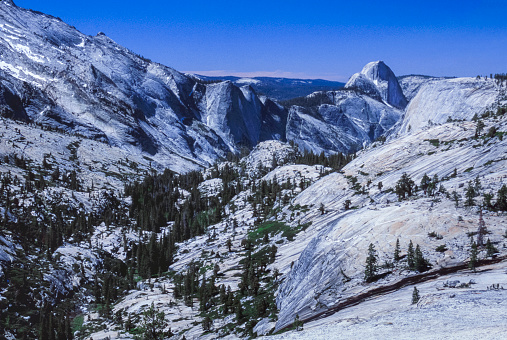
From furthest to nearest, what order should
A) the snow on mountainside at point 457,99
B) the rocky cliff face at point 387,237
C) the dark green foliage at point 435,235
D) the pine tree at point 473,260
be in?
the snow on mountainside at point 457,99
the dark green foliage at point 435,235
the rocky cliff face at point 387,237
the pine tree at point 473,260

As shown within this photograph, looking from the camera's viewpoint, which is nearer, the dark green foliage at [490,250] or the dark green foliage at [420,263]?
the dark green foliage at [490,250]

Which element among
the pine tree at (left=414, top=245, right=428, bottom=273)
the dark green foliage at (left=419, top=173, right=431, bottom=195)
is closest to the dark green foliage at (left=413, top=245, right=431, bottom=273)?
the pine tree at (left=414, top=245, right=428, bottom=273)

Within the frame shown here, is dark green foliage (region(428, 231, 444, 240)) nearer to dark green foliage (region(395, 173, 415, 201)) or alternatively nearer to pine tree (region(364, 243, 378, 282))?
pine tree (region(364, 243, 378, 282))

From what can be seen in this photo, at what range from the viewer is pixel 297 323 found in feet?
105

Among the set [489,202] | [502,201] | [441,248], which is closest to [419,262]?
[441,248]

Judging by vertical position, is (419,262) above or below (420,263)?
above

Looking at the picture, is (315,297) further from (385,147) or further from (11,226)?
(11,226)

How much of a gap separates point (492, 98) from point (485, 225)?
5652 inches

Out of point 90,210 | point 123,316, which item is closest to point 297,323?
point 123,316

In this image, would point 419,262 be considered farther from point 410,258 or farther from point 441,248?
point 441,248

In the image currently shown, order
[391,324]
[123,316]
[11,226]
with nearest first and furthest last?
[391,324]
[123,316]
[11,226]

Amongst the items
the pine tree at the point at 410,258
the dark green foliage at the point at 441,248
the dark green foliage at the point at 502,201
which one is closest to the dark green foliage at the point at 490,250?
the dark green foliage at the point at 441,248

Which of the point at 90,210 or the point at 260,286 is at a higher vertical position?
the point at 90,210

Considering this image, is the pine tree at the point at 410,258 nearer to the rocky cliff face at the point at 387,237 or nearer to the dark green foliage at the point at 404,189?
the rocky cliff face at the point at 387,237
